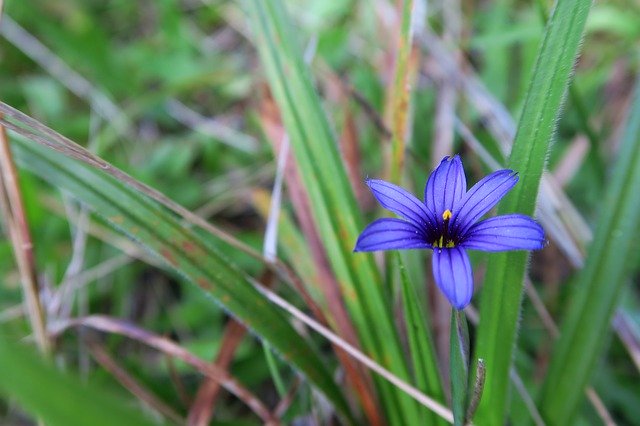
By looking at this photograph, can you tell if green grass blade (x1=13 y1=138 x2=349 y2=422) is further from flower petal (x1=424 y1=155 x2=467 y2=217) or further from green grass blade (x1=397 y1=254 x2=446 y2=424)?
flower petal (x1=424 y1=155 x2=467 y2=217)

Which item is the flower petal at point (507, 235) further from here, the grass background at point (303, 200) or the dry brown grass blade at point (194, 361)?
the dry brown grass blade at point (194, 361)

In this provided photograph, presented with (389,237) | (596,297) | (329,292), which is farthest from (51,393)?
(596,297)

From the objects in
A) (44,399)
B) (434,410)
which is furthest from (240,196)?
(44,399)

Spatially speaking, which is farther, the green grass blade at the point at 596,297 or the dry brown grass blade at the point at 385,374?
the green grass blade at the point at 596,297

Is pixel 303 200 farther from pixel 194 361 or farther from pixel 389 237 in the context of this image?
pixel 389 237

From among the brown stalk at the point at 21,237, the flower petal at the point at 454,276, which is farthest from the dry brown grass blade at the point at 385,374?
the brown stalk at the point at 21,237

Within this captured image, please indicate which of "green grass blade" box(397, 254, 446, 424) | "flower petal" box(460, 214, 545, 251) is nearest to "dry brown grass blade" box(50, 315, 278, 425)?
"green grass blade" box(397, 254, 446, 424)
